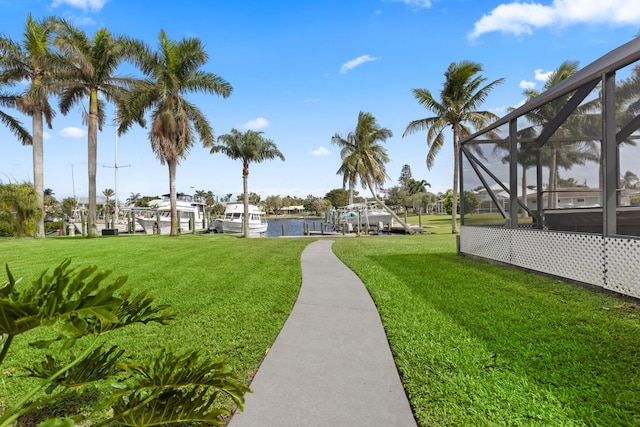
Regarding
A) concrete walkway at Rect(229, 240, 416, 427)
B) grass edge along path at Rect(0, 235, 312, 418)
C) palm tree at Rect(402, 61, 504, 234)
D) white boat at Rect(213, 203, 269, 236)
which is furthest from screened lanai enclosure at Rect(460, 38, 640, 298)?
white boat at Rect(213, 203, 269, 236)

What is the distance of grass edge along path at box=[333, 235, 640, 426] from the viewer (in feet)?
7.93

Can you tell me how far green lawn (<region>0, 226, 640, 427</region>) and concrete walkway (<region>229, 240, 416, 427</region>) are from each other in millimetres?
157

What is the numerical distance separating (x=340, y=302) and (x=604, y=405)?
3285 millimetres

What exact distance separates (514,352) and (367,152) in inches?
966

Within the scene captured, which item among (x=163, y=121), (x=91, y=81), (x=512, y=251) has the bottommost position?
(x=512, y=251)

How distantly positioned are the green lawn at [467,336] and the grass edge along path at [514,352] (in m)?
0.01

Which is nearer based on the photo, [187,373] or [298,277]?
[187,373]

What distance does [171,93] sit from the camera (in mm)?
19141

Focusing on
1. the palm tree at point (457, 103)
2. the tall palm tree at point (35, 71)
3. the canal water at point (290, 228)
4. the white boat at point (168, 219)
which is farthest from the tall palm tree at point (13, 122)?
the palm tree at point (457, 103)

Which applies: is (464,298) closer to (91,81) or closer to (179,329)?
(179,329)

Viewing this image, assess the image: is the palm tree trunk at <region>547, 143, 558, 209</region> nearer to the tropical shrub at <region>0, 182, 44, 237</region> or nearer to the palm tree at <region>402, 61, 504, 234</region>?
the palm tree at <region>402, 61, 504, 234</region>

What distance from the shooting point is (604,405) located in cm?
245

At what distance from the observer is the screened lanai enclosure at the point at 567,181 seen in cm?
532

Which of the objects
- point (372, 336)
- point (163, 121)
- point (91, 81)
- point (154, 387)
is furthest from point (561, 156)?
point (91, 81)
